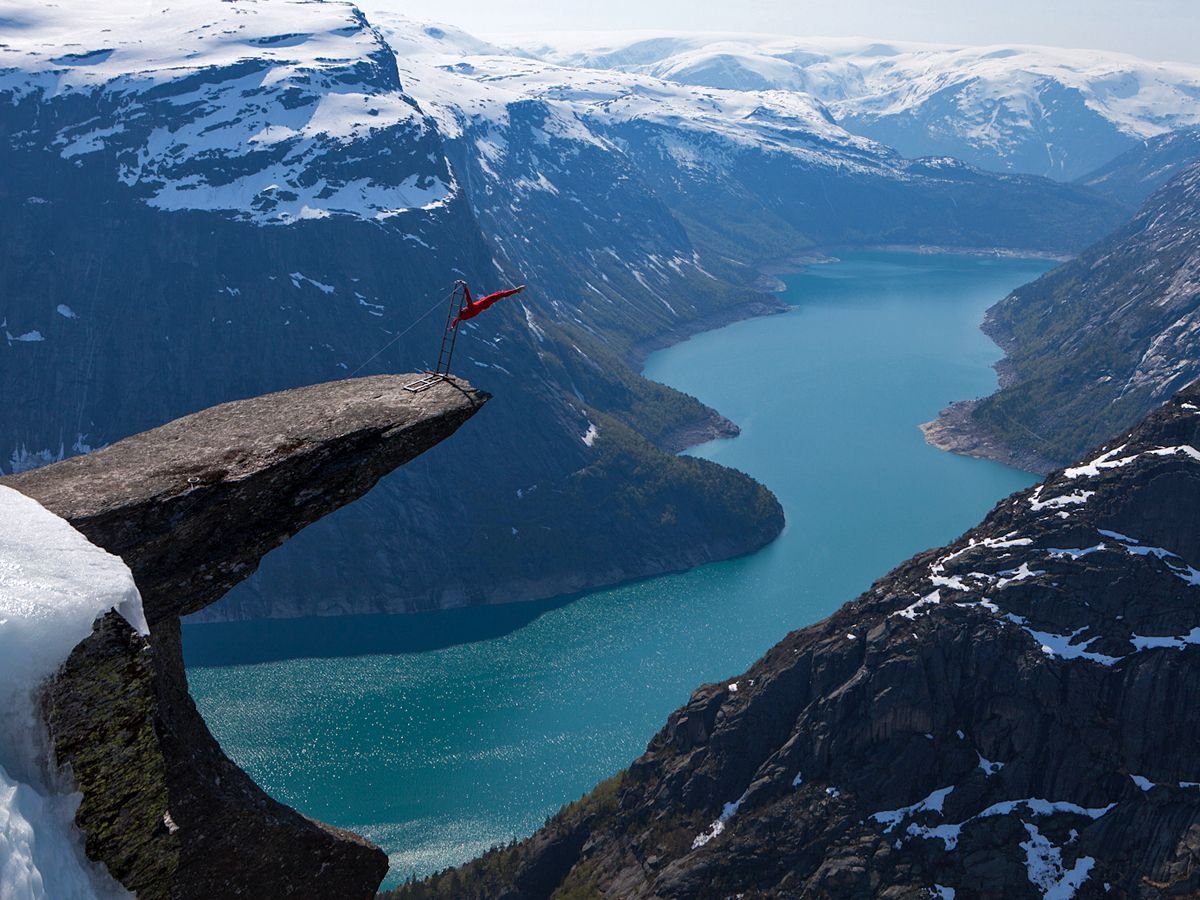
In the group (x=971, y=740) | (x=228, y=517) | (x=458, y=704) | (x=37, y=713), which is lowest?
(x=458, y=704)

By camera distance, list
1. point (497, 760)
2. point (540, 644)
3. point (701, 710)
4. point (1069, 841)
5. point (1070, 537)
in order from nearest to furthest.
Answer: point (1069, 841)
point (1070, 537)
point (701, 710)
point (497, 760)
point (540, 644)

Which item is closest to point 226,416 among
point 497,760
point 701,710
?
point 701,710

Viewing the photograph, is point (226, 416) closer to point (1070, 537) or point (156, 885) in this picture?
point (156, 885)

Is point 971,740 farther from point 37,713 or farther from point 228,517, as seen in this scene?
point 37,713

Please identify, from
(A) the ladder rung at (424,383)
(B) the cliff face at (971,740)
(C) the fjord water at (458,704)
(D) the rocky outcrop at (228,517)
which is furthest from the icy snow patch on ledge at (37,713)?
(C) the fjord water at (458,704)

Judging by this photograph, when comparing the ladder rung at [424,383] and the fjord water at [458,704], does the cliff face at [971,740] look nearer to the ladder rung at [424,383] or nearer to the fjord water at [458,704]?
the fjord water at [458,704]

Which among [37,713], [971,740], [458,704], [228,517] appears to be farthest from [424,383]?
[458,704]
